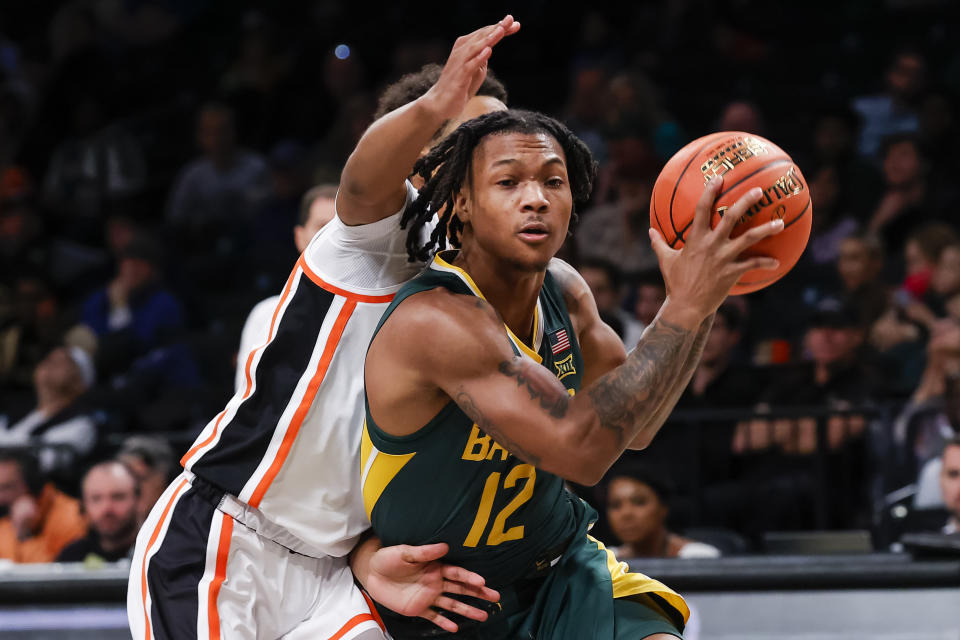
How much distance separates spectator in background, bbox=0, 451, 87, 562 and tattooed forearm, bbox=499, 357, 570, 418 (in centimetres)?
430

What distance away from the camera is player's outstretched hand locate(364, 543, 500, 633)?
2627 mm

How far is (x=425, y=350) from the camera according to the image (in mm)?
2453

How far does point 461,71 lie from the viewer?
8.03 feet

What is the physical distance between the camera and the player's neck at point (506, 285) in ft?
8.53

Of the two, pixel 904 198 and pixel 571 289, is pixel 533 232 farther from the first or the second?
pixel 904 198

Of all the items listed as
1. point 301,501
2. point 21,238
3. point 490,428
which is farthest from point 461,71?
point 21,238

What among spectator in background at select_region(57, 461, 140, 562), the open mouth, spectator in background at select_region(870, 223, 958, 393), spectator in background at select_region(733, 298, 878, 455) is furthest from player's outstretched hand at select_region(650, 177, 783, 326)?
spectator in background at select_region(57, 461, 140, 562)

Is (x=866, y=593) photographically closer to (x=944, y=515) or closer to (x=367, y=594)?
(x=944, y=515)

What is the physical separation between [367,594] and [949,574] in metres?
2.52

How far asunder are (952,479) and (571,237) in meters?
1.73

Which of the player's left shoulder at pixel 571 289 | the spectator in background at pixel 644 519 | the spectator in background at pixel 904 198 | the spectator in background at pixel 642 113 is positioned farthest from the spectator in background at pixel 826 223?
the player's left shoulder at pixel 571 289

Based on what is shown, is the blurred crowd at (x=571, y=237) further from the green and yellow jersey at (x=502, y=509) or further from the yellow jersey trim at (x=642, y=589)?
the yellow jersey trim at (x=642, y=589)

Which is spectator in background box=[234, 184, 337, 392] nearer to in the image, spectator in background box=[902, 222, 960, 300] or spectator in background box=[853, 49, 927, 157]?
spectator in background box=[902, 222, 960, 300]

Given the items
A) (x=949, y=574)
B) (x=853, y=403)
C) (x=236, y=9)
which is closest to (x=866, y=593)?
(x=949, y=574)
